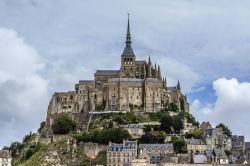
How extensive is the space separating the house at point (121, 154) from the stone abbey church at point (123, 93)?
55.1ft

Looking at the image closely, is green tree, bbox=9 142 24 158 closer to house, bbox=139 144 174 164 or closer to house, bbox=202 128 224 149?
house, bbox=139 144 174 164

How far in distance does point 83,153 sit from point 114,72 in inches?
894

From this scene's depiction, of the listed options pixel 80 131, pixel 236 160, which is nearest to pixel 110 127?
pixel 80 131

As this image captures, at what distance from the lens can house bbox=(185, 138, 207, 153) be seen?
9175cm

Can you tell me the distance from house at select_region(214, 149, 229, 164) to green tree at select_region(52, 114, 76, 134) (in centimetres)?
2360

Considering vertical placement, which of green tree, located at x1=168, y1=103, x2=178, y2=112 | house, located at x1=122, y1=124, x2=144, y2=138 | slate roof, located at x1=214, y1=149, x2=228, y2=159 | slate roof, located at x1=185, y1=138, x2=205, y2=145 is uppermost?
green tree, located at x1=168, y1=103, x2=178, y2=112

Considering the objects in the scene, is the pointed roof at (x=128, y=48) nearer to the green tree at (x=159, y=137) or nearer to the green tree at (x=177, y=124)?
the green tree at (x=177, y=124)

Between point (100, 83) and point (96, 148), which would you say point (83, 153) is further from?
point (100, 83)

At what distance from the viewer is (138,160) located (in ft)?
272

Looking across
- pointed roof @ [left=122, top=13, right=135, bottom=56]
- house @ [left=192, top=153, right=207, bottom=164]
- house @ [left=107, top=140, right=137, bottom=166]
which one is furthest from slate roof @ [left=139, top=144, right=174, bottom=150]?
pointed roof @ [left=122, top=13, right=135, bottom=56]

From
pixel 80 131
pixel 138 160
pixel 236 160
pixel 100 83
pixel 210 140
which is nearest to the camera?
pixel 138 160

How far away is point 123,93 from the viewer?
10550 centimetres

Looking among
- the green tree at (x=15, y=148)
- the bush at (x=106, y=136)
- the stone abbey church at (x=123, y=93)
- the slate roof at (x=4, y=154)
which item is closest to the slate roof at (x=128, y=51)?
the stone abbey church at (x=123, y=93)

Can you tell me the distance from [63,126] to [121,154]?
53.0ft
